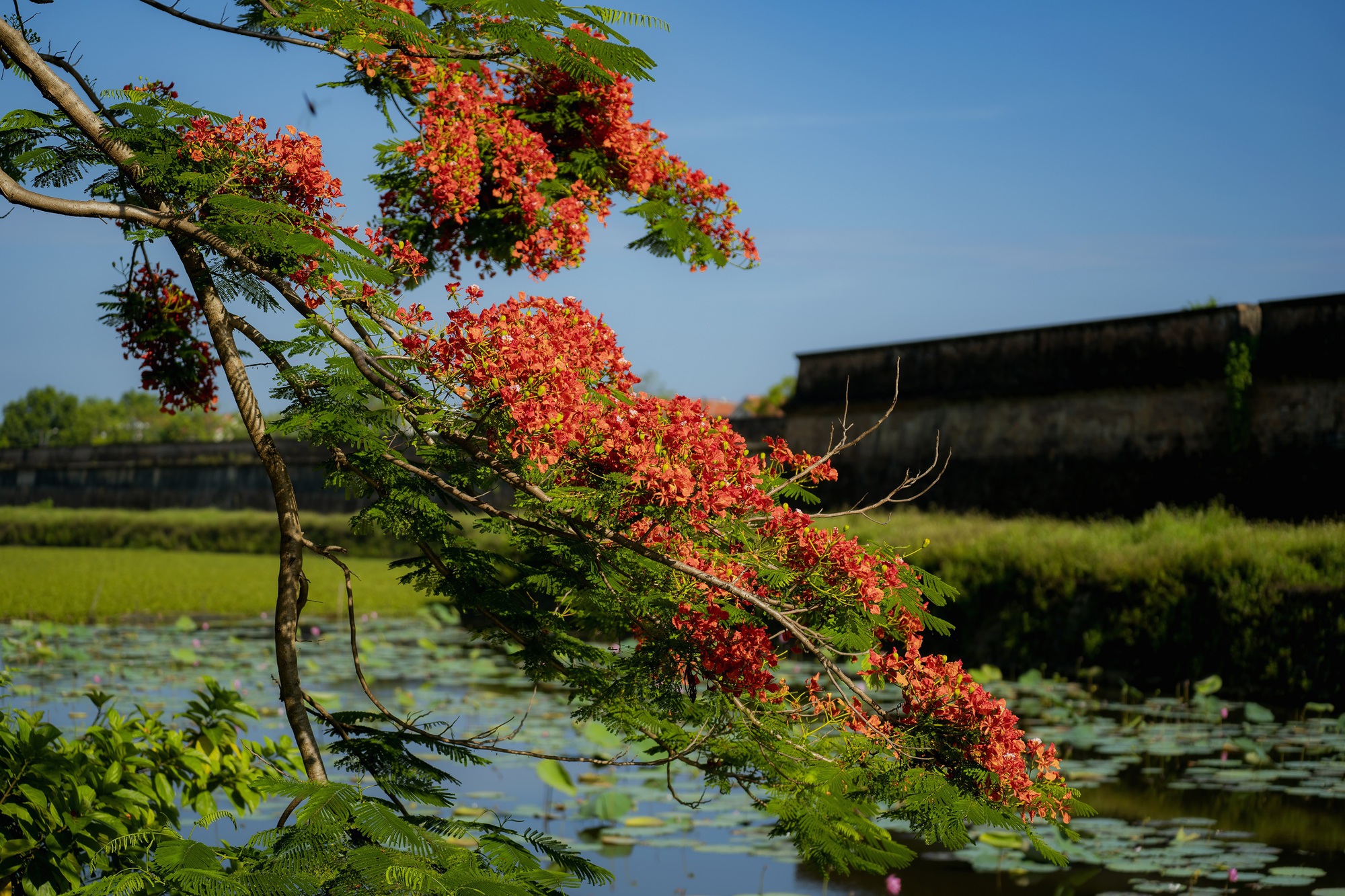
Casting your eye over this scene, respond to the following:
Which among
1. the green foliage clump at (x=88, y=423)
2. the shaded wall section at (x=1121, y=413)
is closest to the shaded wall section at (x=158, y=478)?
the green foliage clump at (x=88, y=423)

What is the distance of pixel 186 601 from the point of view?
17.0m

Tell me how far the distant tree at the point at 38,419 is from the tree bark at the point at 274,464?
40894mm

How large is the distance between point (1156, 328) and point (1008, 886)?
42.8 ft

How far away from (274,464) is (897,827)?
4.82m

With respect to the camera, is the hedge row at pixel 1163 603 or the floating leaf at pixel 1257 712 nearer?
the floating leaf at pixel 1257 712

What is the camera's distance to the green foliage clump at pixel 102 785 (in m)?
3.88

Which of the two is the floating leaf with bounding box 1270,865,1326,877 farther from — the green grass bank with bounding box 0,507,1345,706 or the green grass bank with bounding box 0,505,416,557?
the green grass bank with bounding box 0,505,416,557

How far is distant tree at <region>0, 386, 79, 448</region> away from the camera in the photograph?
42438 millimetres

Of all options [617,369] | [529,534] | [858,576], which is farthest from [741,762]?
[617,369]

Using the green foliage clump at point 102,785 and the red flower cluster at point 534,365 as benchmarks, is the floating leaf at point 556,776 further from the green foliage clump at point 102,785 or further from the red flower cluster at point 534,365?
the red flower cluster at point 534,365

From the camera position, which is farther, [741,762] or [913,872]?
[913,872]

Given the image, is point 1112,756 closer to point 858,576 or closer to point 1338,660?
point 1338,660

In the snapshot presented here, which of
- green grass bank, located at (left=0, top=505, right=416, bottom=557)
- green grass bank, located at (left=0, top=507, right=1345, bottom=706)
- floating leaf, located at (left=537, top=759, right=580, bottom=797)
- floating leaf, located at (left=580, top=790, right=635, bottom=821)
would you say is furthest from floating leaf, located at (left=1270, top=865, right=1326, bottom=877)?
green grass bank, located at (left=0, top=505, right=416, bottom=557)

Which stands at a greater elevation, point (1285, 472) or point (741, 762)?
point (1285, 472)
